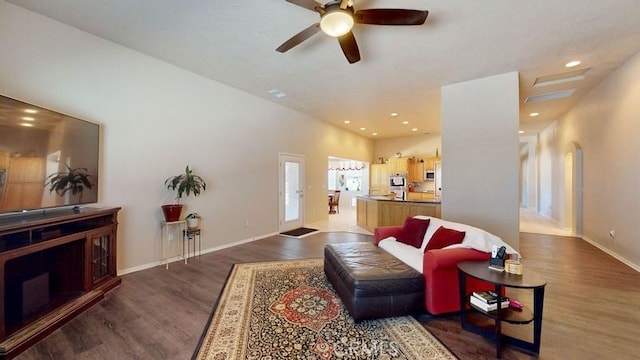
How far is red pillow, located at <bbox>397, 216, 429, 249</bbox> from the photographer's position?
128 inches

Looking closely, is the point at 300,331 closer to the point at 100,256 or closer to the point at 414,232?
the point at 414,232

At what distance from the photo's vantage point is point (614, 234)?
428 centimetres

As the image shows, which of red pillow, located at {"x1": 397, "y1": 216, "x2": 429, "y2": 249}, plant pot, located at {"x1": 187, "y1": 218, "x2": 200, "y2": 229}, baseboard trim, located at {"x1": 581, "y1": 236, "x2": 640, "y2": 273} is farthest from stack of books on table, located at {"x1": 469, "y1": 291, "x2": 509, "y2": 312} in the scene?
plant pot, located at {"x1": 187, "y1": 218, "x2": 200, "y2": 229}

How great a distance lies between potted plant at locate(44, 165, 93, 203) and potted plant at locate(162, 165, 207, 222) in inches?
39.8

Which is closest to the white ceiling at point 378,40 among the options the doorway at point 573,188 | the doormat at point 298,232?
the doorway at point 573,188

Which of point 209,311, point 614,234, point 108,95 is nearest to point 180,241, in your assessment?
point 209,311

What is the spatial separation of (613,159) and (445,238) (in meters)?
4.07

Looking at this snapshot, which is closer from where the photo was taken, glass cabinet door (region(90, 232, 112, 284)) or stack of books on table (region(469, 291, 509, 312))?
stack of books on table (region(469, 291, 509, 312))

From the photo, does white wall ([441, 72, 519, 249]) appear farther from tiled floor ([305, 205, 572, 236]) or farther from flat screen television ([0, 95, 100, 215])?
flat screen television ([0, 95, 100, 215])

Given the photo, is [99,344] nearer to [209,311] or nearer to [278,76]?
[209,311]

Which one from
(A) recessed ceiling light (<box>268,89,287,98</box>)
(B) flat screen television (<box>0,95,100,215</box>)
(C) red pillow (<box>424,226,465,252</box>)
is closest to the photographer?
(B) flat screen television (<box>0,95,100,215</box>)

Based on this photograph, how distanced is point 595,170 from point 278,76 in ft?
21.0

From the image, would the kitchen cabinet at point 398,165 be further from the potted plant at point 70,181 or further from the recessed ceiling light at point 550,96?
the potted plant at point 70,181

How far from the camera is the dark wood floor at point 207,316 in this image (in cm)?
195
